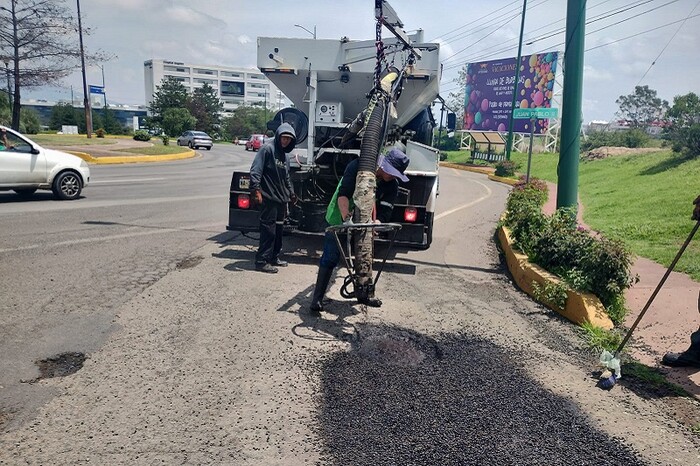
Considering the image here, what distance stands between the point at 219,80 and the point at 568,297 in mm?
162913

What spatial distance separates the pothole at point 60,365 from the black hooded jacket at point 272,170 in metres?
3.07

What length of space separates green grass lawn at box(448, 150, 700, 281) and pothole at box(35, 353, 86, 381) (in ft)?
22.7

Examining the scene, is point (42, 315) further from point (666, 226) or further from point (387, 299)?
point (666, 226)

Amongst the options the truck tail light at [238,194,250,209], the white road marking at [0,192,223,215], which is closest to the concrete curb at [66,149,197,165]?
the white road marking at [0,192,223,215]

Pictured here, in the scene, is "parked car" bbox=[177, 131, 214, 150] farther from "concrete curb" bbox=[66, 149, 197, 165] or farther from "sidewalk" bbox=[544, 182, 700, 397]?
"sidewalk" bbox=[544, 182, 700, 397]

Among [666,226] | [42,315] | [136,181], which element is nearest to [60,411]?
[42,315]

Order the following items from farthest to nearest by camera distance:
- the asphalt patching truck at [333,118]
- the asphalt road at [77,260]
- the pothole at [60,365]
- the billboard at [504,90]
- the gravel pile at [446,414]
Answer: the billboard at [504,90], the asphalt patching truck at [333,118], the asphalt road at [77,260], the pothole at [60,365], the gravel pile at [446,414]

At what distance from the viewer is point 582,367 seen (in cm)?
429

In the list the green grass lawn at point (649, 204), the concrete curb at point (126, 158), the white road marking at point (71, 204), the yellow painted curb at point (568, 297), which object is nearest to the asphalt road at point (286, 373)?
the yellow painted curb at point (568, 297)

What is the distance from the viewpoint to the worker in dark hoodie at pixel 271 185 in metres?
6.52

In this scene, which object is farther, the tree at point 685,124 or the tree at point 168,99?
the tree at point 168,99

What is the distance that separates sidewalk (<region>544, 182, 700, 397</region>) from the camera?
13.9ft

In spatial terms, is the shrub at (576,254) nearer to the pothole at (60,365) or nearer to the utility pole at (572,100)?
the utility pole at (572,100)

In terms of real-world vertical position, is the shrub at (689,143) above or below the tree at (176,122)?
below
